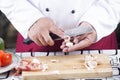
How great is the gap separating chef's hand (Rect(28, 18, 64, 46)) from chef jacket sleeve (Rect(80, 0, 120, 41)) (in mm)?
123

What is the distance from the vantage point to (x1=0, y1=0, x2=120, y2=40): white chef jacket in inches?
36.5

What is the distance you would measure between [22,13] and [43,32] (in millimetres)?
132

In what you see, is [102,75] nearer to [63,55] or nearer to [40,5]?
[63,55]

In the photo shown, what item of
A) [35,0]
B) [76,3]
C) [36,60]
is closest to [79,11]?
[76,3]

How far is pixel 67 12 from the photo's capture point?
967 mm

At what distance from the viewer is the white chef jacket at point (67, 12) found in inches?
36.5

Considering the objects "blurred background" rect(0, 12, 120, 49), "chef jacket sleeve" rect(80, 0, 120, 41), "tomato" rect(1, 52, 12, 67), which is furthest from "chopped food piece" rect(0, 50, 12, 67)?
"blurred background" rect(0, 12, 120, 49)

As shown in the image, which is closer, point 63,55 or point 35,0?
point 63,55

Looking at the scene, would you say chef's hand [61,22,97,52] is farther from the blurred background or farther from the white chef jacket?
the blurred background

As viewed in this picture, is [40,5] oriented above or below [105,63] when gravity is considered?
above

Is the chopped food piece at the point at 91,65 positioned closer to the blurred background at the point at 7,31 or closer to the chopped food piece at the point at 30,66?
the chopped food piece at the point at 30,66

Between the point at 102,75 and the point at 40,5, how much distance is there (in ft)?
1.06

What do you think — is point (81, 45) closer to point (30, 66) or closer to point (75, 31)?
point (75, 31)

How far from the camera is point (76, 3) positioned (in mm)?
955
